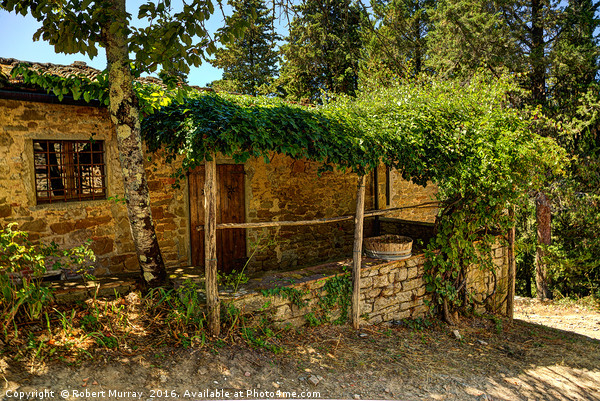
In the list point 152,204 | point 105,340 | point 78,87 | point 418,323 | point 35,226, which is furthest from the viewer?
point 418,323

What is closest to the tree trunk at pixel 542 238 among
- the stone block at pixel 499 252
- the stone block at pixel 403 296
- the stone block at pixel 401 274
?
the stone block at pixel 499 252

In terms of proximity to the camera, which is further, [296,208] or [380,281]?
[296,208]

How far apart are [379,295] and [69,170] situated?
4.86 metres

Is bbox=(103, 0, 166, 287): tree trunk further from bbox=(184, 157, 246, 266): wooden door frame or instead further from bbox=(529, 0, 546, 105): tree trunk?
bbox=(529, 0, 546, 105): tree trunk

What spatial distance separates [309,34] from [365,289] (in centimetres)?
1107

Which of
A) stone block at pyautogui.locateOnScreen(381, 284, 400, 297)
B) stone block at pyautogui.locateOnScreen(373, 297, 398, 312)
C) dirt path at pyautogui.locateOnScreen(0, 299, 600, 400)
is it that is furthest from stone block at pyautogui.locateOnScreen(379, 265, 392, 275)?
dirt path at pyautogui.locateOnScreen(0, 299, 600, 400)

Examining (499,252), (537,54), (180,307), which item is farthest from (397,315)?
(537,54)

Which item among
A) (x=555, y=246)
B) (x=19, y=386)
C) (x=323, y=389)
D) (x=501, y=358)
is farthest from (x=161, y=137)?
(x=555, y=246)

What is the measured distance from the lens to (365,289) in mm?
5879

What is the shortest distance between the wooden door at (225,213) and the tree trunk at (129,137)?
1.82m

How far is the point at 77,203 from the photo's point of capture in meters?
5.58

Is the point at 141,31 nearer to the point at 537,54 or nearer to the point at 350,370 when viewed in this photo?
the point at 350,370

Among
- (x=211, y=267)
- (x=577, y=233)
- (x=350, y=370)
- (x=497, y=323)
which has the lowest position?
(x=497, y=323)

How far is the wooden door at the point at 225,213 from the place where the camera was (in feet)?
21.7
